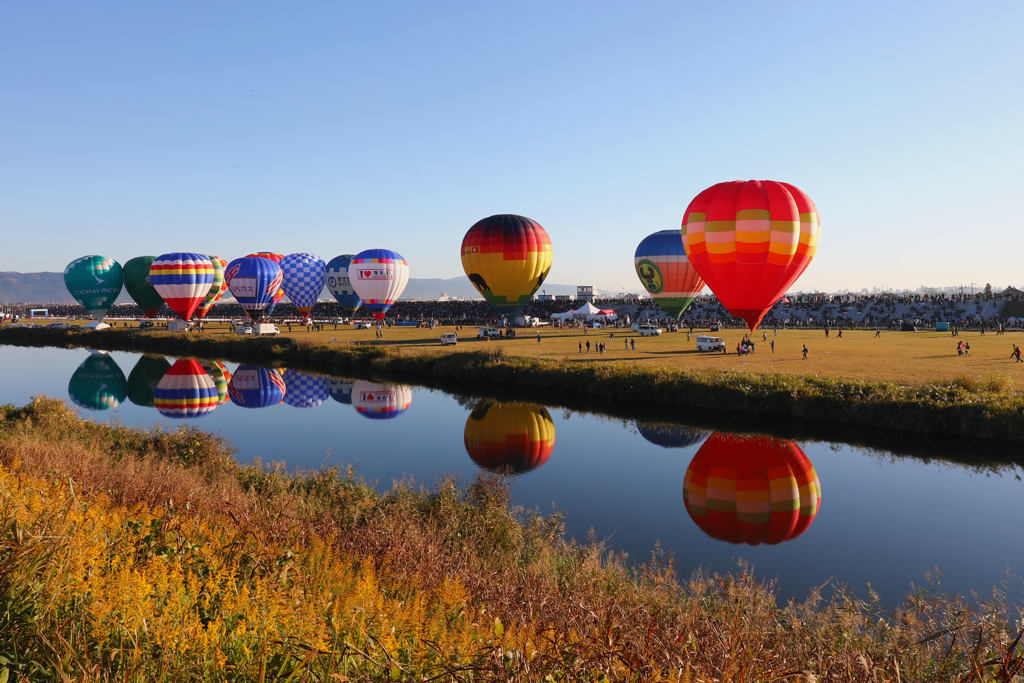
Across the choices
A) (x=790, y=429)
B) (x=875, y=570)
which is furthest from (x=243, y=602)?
(x=790, y=429)

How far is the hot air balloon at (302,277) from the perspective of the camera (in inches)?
3125

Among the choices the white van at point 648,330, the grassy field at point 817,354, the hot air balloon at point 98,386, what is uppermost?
the white van at point 648,330

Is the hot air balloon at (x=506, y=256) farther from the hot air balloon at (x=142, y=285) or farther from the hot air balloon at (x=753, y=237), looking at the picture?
the hot air balloon at (x=142, y=285)

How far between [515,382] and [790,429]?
15711 millimetres

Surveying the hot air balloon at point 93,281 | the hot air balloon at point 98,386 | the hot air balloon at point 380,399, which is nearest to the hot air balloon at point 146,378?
the hot air balloon at point 98,386

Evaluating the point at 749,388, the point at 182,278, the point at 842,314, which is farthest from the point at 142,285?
the point at 842,314

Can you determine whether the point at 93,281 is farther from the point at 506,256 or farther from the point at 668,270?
the point at 668,270

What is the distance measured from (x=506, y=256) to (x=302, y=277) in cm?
4008

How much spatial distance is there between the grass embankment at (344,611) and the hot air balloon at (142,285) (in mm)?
76915

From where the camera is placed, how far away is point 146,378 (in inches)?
1665

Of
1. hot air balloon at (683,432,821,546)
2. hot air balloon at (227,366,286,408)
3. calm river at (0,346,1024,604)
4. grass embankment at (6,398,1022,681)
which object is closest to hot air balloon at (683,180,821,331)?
calm river at (0,346,1024,604)

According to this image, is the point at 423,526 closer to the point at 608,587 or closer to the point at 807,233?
the point at 608,587

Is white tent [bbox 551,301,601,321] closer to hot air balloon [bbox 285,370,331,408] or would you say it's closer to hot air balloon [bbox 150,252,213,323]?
hot air balloon [bbox 150,252,213,323]

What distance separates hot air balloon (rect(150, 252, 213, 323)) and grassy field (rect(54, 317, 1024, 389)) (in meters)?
24.0
